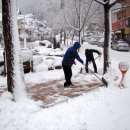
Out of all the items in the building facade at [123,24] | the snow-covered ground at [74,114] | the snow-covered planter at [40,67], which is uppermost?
the building facade at [123,24]

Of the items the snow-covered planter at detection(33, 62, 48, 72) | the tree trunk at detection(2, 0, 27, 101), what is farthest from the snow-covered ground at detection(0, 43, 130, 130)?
the snow-covered planter at detection(33, 62, 48, 72)

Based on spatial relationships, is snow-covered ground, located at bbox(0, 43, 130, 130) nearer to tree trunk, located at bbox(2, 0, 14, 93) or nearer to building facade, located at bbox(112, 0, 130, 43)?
tree trunk, located at bbox(2, 0, 14, 93)

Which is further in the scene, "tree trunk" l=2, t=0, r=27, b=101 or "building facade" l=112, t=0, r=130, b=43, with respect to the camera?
"building facade" l=112, t=0, r=130, b=43

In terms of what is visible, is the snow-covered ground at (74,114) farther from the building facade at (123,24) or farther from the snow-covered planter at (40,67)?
the building facade at (123,24)

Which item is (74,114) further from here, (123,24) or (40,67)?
(123,24)

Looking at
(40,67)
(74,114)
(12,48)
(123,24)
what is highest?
(123,24)

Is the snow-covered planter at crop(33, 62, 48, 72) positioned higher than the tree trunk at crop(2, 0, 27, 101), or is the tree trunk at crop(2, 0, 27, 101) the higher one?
the tree trunk at crop(2, 0, 27, 101)

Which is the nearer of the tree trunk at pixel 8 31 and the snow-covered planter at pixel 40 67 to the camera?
the tree trunk at pixel 8 31

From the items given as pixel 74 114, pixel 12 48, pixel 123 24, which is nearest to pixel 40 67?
pixel 12 48

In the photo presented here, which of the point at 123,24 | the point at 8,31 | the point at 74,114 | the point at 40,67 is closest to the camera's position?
the point at 74,114

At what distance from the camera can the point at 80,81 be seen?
33.1ft

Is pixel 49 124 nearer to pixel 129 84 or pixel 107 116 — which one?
pixel 107 116

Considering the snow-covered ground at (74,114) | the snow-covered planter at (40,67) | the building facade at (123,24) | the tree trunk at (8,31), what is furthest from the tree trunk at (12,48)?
the building facade at (123,24)

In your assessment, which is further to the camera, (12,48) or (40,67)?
(40,67)
